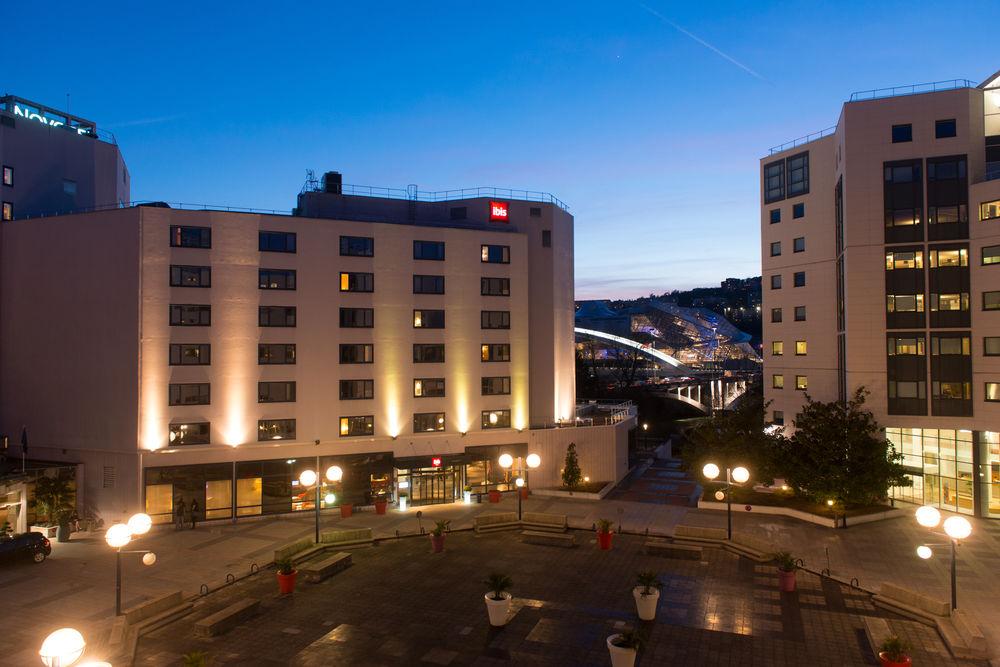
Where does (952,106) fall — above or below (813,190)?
above

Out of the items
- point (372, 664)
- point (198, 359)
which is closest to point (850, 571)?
point (372, 664)

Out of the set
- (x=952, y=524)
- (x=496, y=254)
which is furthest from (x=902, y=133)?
(x=952, y=524)

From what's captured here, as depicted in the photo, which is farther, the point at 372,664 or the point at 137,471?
the point at 137,471

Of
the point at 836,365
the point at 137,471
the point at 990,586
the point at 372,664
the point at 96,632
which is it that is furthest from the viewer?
the point at 836,365

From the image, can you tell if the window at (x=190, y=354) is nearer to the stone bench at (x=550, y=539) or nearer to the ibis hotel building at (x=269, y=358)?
the ibis hotel building at (x=269, y=358)

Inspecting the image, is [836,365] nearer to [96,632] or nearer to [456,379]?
[456,379]

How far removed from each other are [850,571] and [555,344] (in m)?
24.2

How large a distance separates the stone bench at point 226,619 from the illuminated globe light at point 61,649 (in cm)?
967

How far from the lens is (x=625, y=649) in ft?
48.7

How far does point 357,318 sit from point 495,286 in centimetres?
963

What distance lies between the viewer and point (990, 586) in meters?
23.1

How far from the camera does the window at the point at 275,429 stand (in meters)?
35.6

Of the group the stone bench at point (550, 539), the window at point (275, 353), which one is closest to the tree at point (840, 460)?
the stone bench at point (550, 539)

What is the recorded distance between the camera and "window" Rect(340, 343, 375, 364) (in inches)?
1479
